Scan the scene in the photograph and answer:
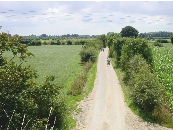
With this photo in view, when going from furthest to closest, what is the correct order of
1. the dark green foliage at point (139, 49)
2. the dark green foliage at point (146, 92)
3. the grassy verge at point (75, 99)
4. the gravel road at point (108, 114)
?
1. the dark green foliage at point (139, 49)
2. the dark green foliage at point (146, 92)
3. the grassy verge at point (75, 99)
4. the gravel road at point (108, 114)

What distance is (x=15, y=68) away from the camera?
44.4 ft

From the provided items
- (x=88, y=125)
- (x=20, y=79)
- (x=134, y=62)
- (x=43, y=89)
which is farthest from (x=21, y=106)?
(x=134, y=62)

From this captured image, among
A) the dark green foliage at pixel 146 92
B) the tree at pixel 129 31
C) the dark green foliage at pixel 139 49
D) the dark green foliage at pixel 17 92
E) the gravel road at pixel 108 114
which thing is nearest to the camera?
the dark green foliage at pixel 17 92

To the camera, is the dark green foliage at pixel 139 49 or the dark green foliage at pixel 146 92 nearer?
the dark green foliage at pixel 146 92

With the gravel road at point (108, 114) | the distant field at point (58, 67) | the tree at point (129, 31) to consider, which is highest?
the tree at point (129, 31)

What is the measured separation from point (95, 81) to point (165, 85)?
970cm

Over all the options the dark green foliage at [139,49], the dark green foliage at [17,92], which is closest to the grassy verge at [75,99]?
the dark green foliage at [17,92]

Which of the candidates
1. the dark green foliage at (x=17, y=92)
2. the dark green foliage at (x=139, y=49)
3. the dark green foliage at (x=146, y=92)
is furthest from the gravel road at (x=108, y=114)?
the dark green foliage at (x=139, y=49)

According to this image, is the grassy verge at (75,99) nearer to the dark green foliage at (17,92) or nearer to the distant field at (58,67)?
the distant field at (58,67)

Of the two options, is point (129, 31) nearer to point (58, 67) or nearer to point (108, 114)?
point (58, 67)

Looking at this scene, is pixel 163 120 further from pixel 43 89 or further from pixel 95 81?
pixel 95 81

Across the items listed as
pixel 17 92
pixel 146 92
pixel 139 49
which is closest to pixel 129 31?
pixel 139 49

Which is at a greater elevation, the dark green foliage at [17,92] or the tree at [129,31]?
the tree at [129,31]

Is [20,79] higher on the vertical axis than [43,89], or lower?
higher
